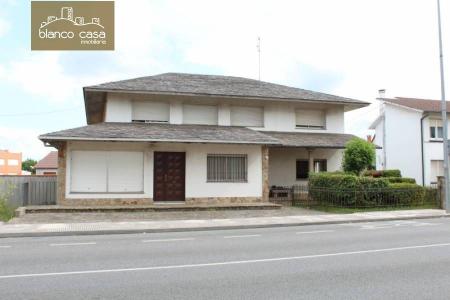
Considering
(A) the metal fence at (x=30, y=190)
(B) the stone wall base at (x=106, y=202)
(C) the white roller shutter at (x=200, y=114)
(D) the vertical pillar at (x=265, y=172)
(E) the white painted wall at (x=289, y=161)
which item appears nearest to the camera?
(B) the stone wall base at (x=106, y=202)

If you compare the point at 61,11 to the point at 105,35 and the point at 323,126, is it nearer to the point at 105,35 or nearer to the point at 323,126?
the point at 105,35

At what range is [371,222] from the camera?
17203 mm

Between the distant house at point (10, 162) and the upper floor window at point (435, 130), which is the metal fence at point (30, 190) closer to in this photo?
the upper floor window at point (435, 130)

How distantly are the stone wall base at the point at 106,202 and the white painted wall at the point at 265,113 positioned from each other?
4.19 metres

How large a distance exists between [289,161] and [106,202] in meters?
10.6

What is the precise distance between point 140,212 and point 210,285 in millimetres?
12334

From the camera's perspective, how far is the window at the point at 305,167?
2631 centimetres

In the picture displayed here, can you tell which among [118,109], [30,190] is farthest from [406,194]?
[30,190]

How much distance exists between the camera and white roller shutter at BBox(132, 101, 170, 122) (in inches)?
906

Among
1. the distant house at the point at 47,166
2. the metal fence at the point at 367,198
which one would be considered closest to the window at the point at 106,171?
the metal fence at the point at 367,198

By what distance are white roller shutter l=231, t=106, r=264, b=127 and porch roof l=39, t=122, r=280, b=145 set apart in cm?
116

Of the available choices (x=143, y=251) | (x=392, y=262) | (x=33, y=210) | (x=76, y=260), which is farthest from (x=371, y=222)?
(x=33, y=210)

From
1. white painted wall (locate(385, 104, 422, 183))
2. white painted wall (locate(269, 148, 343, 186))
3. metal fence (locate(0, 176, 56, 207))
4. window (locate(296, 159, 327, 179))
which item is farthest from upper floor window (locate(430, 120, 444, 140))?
metal fence (locate(0, 176, 56, 207))

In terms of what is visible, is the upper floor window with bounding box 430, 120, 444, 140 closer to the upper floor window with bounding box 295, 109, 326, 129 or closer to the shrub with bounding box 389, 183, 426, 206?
the upper floor window with bounding box 295, 109, 326, 129
